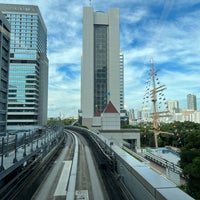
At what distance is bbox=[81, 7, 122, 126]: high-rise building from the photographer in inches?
2975

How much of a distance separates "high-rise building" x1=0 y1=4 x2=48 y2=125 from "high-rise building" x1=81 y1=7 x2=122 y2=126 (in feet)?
86.0

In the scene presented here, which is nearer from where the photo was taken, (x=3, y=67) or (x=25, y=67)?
(x=3, y=67)

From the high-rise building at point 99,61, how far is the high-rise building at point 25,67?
26.2m

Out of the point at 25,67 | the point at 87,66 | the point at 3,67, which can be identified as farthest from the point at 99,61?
the point at 3,67

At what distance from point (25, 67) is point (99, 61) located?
34.1m

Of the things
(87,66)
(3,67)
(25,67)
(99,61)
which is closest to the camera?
(3,67)

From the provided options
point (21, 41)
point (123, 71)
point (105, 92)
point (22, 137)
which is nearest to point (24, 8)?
point (21, 41)

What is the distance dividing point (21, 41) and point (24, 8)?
16310mm

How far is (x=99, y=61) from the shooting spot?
266ft

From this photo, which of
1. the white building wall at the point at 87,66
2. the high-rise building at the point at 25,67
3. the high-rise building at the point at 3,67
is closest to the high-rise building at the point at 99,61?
the white building wall at the point at 87,66

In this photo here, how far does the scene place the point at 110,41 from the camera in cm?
8162

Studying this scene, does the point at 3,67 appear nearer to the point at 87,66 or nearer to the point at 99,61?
the point at 87,66

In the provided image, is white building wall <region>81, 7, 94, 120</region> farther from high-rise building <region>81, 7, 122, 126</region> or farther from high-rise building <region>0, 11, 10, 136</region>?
high-rise building <region>0, 11, 10, 136</region>

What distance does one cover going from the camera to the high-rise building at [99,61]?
7556 cm
